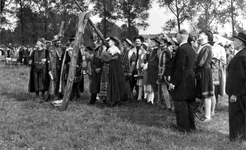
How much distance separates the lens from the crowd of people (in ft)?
17.8

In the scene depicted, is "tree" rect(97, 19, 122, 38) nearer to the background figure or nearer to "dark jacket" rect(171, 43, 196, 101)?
the background figure

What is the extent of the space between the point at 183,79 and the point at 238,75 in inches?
43.0

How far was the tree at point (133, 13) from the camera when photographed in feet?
125

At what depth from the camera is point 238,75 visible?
5.14 meters

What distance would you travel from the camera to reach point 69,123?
6.57m

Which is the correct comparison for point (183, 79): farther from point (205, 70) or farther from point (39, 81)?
point (39, 81)

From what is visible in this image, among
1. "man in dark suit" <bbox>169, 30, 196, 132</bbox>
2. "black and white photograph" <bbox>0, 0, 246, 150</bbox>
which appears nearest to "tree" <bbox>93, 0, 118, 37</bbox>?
"black and white photograph" <bbox>0, 0, 246, 150</bbox>

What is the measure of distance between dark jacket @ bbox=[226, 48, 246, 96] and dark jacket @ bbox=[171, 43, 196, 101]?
83 centimetres

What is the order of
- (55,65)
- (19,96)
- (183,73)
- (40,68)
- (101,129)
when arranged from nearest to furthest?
(183,73) → (101,129) → (55,65) → (40,68) → (19,96)

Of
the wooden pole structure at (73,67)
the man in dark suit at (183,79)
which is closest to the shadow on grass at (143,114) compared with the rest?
the man in dark suit at (183,79)

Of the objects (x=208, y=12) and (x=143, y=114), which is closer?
(x=143, y=114)

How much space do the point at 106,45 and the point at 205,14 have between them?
82.9ft

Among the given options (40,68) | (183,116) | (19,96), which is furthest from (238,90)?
(19,96)

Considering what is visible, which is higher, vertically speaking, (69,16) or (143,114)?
(69,16)
